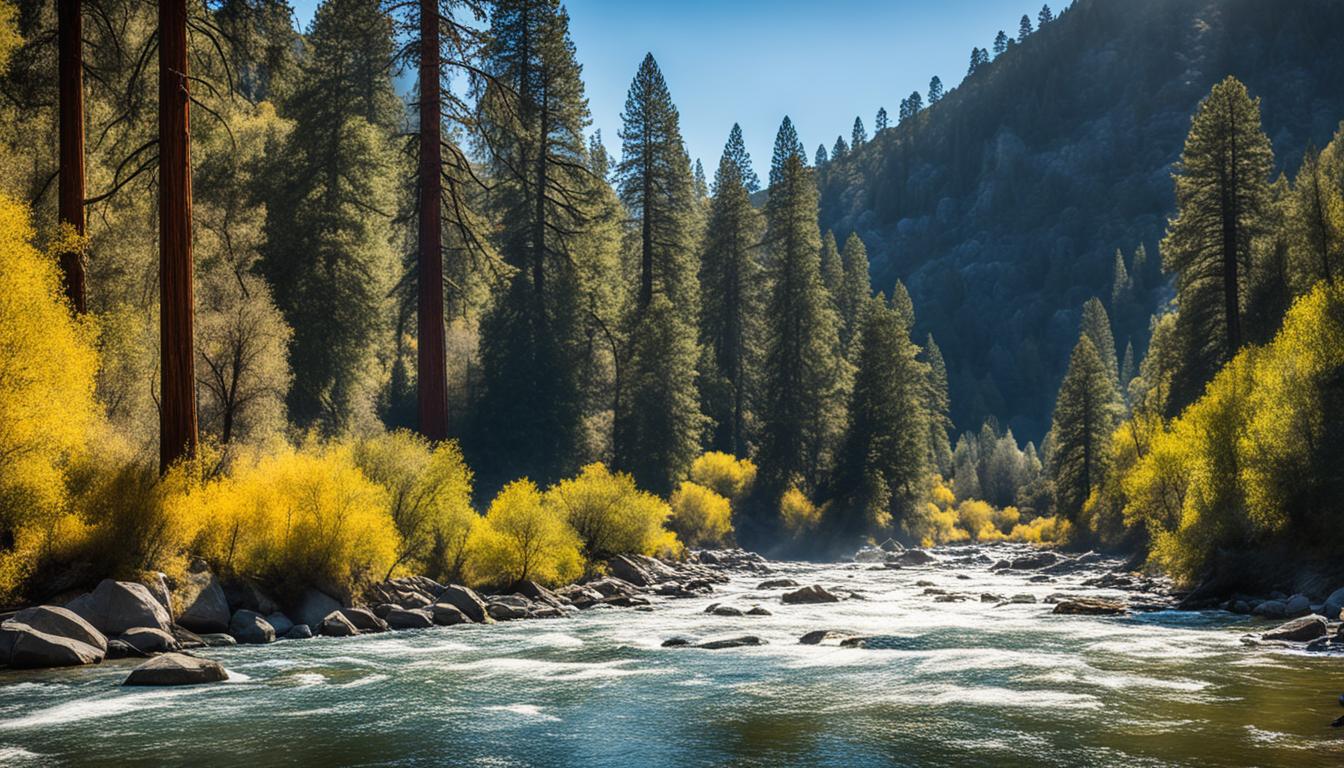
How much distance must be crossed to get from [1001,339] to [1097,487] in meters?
139

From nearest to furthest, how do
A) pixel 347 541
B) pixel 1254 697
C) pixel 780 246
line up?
pixel 1254 697, pixel 347 541, pixel 780 246

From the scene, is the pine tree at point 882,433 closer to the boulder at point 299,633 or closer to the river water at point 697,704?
the river water at point 697,704

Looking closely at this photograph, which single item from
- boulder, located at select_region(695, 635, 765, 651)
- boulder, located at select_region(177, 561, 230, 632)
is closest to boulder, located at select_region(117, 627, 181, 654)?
boulder, located at select_region(177, 561, 230, 632)

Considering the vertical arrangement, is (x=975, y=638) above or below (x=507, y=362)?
below

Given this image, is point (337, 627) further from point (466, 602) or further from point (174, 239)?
point (174, 239)

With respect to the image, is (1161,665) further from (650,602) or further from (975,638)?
(650,602)

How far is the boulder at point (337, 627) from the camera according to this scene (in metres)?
18.5

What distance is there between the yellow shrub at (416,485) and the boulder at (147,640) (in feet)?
23.7

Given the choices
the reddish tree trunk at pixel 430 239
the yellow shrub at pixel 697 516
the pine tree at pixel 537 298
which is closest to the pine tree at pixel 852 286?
the yellow shrub at pixel 697 516

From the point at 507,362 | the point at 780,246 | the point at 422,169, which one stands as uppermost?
the point at 780,246

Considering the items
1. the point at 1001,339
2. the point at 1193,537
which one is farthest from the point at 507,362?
the point at 1001,339

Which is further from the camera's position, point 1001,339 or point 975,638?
point 1001,339

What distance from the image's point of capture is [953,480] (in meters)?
97.6

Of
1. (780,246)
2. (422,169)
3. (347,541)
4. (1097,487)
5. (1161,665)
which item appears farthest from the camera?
(780,246)
